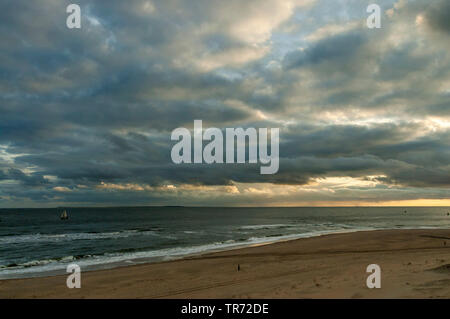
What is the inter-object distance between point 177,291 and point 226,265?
28.1 feet

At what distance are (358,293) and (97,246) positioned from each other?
3756cm

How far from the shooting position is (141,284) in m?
17.9

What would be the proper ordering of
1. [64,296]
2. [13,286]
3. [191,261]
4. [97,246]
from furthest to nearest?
[97,246] → [191,261] → [13,286] → [64,296]

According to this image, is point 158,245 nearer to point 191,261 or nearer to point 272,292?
point 191,261

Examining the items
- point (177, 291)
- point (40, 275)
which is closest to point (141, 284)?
point (177, 291)

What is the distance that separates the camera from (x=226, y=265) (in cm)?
2372
